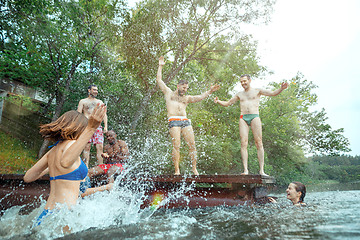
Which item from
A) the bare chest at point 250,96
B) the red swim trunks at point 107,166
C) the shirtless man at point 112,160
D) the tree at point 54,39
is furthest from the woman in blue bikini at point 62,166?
the tree at point 54,39

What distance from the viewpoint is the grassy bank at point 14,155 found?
12.2 m

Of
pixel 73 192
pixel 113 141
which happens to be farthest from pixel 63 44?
pixel 73 192

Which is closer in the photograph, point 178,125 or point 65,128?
point 65,128

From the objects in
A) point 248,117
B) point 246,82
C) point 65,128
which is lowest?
point 65,128

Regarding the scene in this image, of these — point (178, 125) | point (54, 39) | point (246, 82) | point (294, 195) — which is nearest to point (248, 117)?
point (246, 82)

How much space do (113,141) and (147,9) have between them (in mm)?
10829

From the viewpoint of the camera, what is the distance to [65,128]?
2445 mm

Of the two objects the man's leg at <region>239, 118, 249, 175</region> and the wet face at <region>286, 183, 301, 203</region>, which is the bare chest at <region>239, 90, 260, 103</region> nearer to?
the man's leg at <region>239, 118, 249, 175</region>

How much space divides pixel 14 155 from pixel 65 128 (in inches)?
553

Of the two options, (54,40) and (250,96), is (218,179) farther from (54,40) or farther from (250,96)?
(54,40)

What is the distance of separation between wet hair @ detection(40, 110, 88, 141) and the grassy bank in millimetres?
11677

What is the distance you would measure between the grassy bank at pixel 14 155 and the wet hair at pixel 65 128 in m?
11.7

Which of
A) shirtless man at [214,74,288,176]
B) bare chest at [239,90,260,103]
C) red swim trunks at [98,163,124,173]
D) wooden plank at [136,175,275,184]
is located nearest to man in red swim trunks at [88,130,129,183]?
red swim trunks at [98,163,124,173]

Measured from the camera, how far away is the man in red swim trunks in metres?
5.33
